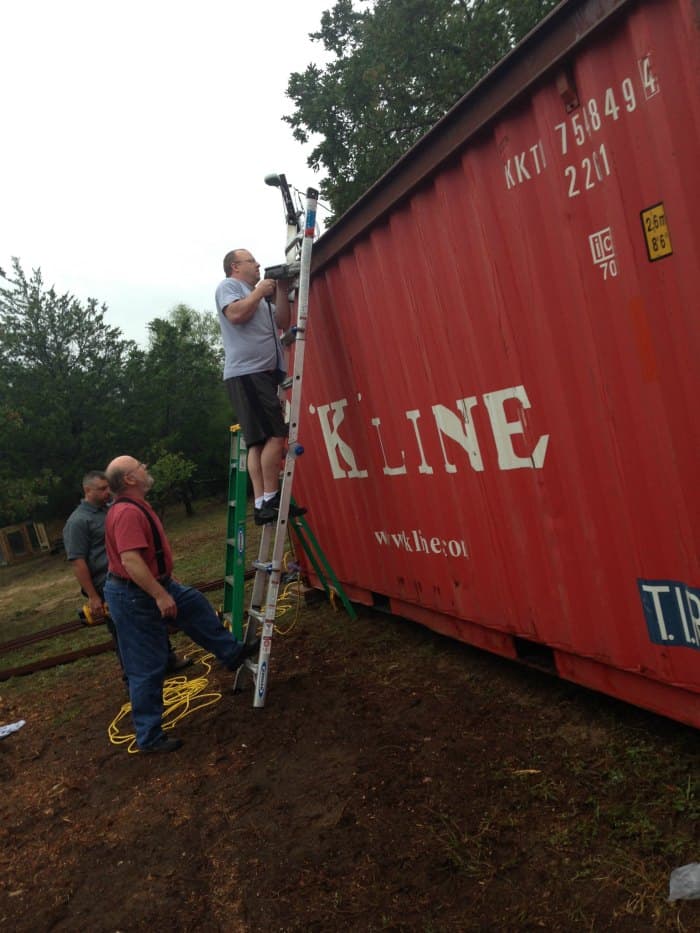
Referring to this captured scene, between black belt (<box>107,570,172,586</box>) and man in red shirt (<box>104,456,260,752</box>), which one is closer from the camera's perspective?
man in red shirt (<box>104,456,260,752</box>)

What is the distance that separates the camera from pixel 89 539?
5316 mm

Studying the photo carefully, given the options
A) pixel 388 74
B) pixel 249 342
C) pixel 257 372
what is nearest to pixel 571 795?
pixel 257 372

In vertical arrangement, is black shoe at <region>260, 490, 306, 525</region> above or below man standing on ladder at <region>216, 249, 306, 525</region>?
below

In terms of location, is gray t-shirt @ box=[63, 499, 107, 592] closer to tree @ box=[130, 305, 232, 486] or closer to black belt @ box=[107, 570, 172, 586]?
black belt @ box=[107, 570, 172, 586]

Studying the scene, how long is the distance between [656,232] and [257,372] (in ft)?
8.82

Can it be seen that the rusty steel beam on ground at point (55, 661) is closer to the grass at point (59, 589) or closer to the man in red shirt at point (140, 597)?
the grass at point (59, 589)

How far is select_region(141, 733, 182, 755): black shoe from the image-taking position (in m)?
4.16

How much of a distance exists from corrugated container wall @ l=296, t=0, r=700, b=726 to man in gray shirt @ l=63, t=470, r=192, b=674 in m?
2.39

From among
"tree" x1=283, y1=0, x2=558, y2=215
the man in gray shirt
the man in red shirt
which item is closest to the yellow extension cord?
the man in red shirt

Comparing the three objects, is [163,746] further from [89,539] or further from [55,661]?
[55,661]

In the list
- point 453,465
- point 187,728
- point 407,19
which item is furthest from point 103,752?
point 407,19

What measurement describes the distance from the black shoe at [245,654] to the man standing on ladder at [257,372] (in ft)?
2.86

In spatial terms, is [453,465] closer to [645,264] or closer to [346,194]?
[645,264]

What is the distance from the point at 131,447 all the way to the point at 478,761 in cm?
2267
